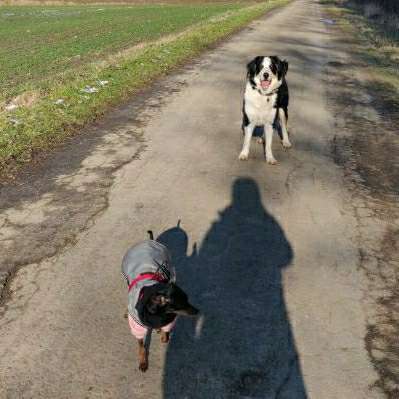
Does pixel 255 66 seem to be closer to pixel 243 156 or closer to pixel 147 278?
pixel 243 156

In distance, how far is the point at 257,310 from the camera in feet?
13.3

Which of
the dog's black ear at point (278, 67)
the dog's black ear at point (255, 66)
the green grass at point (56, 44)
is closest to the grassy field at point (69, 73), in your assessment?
the green grass at point (56, 44)

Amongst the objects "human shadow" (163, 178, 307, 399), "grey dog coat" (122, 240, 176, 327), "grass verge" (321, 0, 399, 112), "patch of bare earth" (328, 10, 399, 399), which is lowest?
"grass verge" (321, 0, 399, 112)

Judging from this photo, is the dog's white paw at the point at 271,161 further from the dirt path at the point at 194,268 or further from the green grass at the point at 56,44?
the green grass at the point at 56,44

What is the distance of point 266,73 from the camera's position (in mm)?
6551

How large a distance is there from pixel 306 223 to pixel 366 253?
88 centimetres

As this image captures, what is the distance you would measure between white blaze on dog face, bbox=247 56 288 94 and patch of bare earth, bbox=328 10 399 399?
6.45ft

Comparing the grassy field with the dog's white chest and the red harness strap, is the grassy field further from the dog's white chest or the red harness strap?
the red harness strap

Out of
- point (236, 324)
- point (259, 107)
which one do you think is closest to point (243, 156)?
point (259, 107)

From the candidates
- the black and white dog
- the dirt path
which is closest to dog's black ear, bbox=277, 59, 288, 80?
the black and white dog

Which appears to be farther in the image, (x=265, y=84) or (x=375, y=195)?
(x=265, y=84)

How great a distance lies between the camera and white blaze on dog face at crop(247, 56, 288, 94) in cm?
652

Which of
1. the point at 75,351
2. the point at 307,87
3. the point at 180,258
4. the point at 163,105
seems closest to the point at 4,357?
the point at 75,351

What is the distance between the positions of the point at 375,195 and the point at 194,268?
3.35 meters
